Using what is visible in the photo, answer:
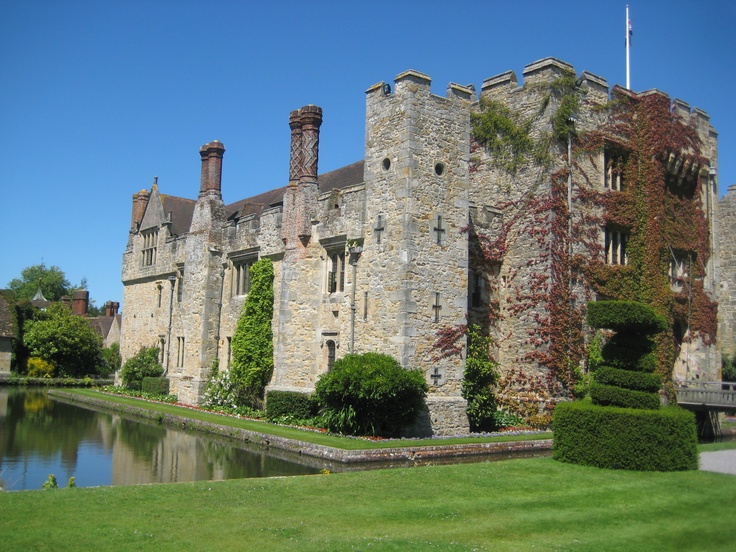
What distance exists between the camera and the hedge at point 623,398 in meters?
14.6

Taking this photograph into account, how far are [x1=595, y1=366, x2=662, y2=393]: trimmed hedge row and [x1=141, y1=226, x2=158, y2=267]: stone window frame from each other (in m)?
29.4

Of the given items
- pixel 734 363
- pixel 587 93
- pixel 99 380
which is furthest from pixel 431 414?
pixel 99 380

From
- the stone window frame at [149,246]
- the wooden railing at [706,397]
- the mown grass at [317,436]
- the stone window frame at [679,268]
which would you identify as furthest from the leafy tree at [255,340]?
the stone window frame at [149,246]

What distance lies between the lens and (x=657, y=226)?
2503 cm

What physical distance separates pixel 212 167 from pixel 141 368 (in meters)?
11.7

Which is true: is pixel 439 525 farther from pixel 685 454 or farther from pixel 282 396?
pixel 282 396

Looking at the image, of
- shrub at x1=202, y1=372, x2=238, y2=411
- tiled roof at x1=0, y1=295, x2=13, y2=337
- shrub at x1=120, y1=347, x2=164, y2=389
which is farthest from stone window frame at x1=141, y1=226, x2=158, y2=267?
tiled roof at x1=0, y1=295, x2=13, y2=337

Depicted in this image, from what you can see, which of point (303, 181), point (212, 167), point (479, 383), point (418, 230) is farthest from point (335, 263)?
point (212, 167)

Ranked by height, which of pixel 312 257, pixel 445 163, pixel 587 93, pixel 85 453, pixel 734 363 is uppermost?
pixel 587 93

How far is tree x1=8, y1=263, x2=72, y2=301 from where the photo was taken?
9716 centimetres

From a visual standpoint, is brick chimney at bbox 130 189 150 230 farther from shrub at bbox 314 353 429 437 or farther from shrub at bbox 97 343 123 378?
shrub at bbox 314 353 429 437

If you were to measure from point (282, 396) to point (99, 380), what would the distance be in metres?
27.7

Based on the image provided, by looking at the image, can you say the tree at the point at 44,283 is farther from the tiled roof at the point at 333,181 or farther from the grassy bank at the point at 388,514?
the grassy bank at the point at 388,514

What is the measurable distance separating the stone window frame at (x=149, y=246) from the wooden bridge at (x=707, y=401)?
27.3 m
